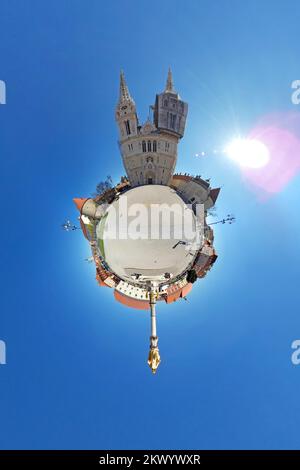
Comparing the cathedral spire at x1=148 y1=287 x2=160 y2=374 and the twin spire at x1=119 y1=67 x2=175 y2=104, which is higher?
the twin spire at x1=119 y1=67 x2=175 y2=104

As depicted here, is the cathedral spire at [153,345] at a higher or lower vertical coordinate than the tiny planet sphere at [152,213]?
lower

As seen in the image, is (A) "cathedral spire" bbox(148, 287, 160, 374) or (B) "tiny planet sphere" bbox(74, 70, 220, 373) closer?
(A) "cathedral spire" bbox(148, 287, 160, 374)

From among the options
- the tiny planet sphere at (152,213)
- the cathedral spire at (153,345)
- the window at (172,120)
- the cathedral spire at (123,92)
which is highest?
the cathedral spire at (123,92)

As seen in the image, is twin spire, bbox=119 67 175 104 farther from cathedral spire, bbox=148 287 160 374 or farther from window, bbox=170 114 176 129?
cathedral spire, bbox=148 287 160 374

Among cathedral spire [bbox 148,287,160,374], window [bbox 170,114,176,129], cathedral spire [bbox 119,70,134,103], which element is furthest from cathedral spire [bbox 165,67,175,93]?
cathedral spire [bbox 148,287,160,374]

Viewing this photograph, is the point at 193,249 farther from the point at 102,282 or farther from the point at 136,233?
the point at 102,282

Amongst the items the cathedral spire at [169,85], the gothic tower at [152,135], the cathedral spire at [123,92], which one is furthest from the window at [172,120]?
the cathedral spire at [123,92]

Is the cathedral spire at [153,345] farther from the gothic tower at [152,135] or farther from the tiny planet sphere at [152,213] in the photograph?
the gothic tower at [152,135]

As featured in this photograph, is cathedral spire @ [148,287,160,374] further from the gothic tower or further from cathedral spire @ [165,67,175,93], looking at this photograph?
cathedral spire @ [165,67,175,93]

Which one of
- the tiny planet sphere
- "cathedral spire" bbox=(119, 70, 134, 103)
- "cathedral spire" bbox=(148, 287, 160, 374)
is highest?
"cathedral spire" bbox=(119, 70, 134, 103)
